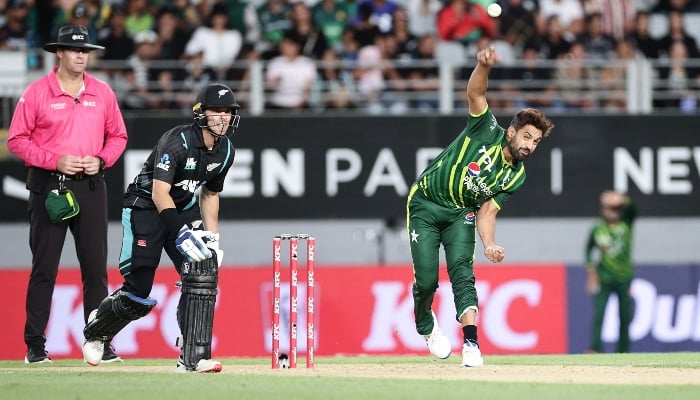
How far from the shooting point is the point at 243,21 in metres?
18.8

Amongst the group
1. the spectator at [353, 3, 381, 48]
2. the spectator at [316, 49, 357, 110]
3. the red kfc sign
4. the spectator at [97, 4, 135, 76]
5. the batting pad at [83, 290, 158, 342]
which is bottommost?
the red kfc sign

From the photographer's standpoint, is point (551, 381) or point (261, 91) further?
point (261, 91)

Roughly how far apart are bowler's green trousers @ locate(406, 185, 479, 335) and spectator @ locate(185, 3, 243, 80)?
318 inches

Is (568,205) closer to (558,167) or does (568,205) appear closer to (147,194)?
(558,167)

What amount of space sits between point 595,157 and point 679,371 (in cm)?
861

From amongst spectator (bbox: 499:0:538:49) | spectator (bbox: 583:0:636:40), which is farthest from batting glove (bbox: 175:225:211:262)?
spectator (bbox: 583:0:636:40)

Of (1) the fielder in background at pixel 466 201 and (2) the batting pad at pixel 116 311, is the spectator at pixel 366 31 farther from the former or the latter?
(2) the batting pad at pixel 116 311

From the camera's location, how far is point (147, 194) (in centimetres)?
984

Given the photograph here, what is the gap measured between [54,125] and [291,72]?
7509mm

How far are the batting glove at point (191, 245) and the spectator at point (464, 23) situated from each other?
975cm

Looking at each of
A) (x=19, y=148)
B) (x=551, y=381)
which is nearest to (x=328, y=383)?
(x=551, y=381)

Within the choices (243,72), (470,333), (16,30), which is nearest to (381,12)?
(243,72)

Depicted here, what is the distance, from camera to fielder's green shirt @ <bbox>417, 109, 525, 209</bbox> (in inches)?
397

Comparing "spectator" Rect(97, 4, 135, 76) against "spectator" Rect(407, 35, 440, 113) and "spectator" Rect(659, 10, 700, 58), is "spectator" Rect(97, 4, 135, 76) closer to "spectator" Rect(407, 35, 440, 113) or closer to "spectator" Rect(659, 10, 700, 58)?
"spectator" Rect(407, 35, 440, 113)
